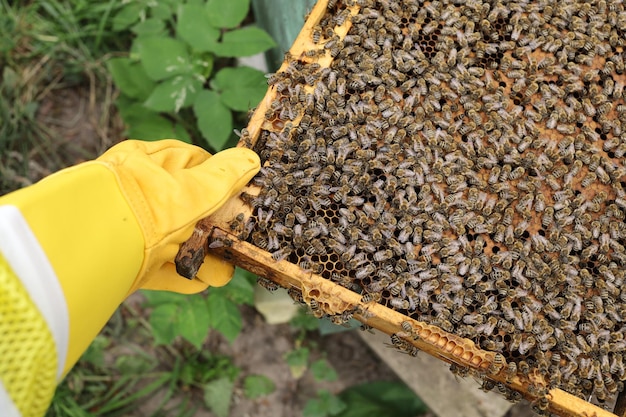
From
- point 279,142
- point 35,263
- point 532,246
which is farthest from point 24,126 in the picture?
point 532,246

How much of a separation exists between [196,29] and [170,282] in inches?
83.2

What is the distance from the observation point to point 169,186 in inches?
109

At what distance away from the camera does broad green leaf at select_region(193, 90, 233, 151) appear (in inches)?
170

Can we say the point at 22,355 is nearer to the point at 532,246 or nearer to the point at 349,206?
the point at 349,206

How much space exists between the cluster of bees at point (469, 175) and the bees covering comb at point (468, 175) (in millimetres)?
11

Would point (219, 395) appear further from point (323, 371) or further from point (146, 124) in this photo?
point (146, 124)

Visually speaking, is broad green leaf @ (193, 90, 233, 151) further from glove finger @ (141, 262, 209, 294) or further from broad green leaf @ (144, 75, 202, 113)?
glove finger @ (141, 262, 209, 294)

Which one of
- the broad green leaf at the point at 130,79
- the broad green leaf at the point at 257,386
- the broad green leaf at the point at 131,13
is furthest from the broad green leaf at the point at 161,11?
the broad green leaf at the point at 257,386

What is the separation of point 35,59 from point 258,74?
309cm

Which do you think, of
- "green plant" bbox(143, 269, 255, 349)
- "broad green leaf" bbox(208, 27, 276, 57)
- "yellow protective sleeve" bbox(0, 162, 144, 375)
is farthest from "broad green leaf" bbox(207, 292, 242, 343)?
"broad green leaf" bbox(208, 27, 276, 57)

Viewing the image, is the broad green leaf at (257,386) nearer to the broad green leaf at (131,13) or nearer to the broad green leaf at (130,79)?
the broad green leaf at (130,79)

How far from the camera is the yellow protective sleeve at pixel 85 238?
7.48ft

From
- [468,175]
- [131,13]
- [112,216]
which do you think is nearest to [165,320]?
[112,216]

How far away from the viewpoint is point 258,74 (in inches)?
175
